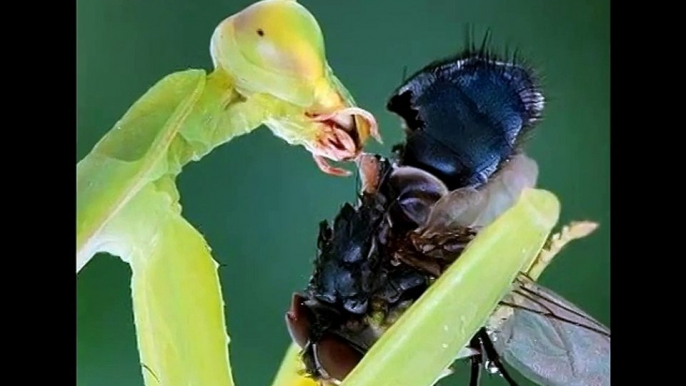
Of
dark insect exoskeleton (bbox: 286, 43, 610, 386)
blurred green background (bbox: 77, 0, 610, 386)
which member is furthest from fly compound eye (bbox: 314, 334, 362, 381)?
blurred green background (bbox: 77, 0, 610, 386)

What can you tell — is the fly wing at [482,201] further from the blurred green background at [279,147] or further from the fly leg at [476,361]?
the blurred green background at [279,147]

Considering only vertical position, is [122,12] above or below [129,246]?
above

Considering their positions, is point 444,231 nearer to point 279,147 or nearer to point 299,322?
point 299,322

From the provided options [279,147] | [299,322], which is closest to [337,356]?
[299,322]

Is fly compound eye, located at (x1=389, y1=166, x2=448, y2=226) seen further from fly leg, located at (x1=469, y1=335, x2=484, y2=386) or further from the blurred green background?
the blurred green background

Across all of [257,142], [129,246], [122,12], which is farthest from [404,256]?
[122,12]

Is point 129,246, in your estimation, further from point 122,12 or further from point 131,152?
point 122,12
